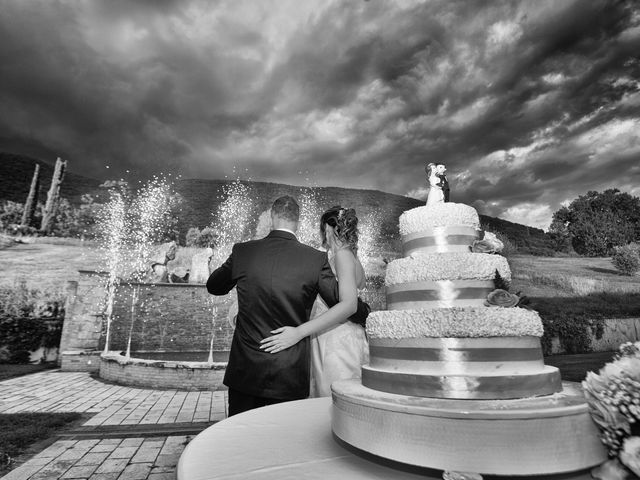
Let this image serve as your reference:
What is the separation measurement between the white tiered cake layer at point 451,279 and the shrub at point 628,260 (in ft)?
128

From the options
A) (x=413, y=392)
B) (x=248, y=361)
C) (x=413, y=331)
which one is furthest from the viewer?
(x=248, y=361)

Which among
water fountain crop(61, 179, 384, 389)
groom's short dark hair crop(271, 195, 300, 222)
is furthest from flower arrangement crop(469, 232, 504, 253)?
water fountain crop(61, 179, 384, 389)

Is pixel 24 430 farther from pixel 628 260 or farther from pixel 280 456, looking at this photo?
pixel 628 260

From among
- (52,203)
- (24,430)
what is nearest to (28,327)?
(24,430)

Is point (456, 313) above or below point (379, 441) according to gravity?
above

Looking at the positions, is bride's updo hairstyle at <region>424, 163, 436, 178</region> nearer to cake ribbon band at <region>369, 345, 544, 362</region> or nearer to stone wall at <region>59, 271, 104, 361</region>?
cake ribbon band at <region>369, 345, 544, 362</region>

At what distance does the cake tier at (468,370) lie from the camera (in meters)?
1.19

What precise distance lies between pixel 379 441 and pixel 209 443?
0.65 metres

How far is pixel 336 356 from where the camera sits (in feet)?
9.98

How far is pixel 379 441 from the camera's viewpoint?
44.4 inches

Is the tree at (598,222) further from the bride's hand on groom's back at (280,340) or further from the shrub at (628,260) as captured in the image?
the bride's hand on groom's back at (280,340)

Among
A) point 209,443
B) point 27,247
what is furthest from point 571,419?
point 27,247

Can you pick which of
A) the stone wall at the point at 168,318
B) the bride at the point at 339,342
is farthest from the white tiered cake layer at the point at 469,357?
the stone wall at the point at 168,318

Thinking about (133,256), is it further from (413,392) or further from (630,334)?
(630,334)
